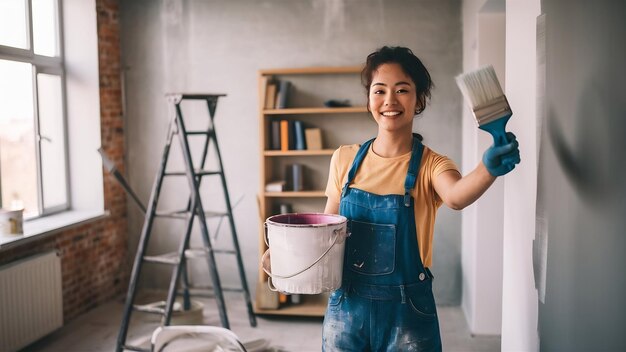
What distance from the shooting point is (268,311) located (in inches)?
188

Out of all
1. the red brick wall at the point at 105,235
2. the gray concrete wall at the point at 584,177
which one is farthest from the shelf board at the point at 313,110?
the gray concrete wall at the point at 584,177

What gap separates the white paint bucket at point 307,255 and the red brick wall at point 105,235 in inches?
125

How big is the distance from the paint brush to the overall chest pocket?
0.47 meters

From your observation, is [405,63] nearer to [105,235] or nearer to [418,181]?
[418,181]

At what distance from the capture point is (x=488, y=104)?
154 centimetres

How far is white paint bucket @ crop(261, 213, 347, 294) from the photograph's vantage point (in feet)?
5.87

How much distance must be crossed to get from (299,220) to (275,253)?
180mm

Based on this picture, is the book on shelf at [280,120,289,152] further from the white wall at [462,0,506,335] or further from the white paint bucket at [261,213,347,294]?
the white paint bucket at [261,213,347,294]

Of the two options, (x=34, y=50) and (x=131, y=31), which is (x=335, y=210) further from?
(x=131, y=31)

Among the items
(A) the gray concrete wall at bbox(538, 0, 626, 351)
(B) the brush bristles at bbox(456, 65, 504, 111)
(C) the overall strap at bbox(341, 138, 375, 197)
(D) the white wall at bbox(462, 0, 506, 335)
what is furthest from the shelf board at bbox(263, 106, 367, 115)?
(B) the brush bristles at bbox(456, 65, 504, 111)

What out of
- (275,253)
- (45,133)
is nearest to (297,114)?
(45,133)

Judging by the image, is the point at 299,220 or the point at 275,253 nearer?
the point at 275,253

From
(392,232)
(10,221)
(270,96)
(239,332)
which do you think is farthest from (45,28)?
(392,232)

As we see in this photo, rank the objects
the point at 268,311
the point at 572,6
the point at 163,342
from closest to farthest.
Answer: the point at 572,6
the point at 163,342
the point at 268,311
